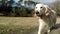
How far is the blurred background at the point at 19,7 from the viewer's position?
2590 mm

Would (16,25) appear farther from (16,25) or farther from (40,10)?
(40,10)

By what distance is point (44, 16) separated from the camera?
1.69m

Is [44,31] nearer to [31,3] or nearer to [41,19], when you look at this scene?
[41,19]

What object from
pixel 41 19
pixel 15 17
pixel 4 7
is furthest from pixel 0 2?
pixel 41 19

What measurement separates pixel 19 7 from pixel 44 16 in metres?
1.03

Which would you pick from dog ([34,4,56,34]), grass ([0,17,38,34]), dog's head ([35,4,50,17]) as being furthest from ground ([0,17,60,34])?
dog's head ([35,4,50,17])

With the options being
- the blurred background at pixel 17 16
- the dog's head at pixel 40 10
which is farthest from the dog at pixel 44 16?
the blurred background at pixel 17 16

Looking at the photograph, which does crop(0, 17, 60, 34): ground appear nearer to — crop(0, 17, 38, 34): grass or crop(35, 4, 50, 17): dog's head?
crop(0, 17, 38, 34): grass

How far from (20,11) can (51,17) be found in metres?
0.97

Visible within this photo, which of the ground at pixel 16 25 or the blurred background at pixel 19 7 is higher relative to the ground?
the blurred background at pixel 19 7

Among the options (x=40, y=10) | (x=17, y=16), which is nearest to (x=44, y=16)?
(x=40, y=10)

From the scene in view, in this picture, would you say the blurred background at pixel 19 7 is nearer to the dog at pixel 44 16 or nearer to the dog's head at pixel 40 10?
the dog at pixel 44 16

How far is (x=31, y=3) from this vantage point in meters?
2.65

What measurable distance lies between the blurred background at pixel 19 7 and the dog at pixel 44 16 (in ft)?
2.69
